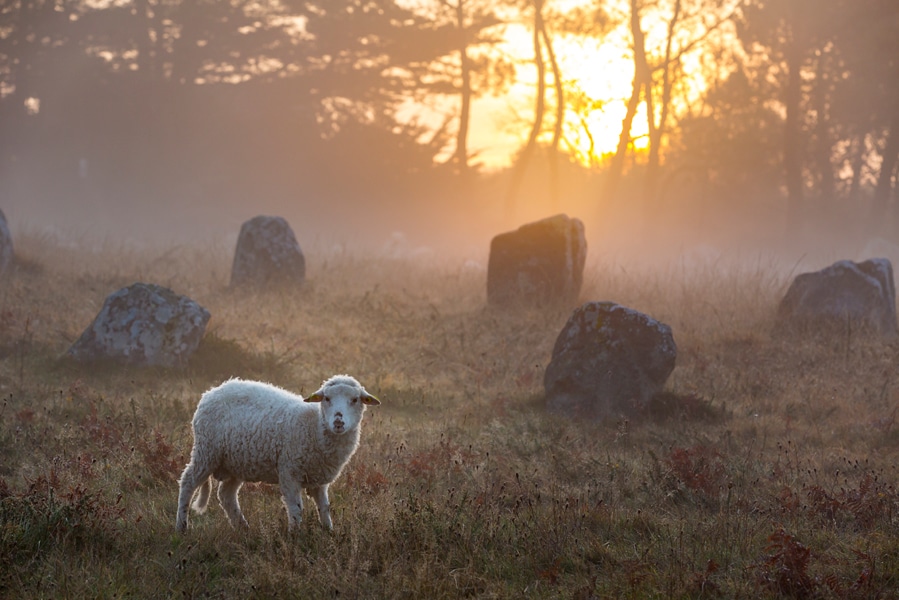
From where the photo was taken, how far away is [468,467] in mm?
8164

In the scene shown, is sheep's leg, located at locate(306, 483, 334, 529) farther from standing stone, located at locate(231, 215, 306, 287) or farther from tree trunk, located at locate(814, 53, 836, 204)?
tree trunk, located at locate(814, 53, 836, 204)

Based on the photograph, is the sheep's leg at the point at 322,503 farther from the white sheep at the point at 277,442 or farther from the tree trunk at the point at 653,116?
the tree trunk at the point at 653,116

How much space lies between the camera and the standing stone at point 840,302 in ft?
47.1

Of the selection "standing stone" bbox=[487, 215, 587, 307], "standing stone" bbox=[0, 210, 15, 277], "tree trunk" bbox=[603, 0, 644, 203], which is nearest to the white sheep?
"standing stone" bbox=[487, 215, 587, 307]

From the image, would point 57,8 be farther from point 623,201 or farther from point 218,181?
point 623,201


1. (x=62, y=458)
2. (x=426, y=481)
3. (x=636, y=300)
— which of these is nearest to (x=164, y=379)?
(x=62, y=458)

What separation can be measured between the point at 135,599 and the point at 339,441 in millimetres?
1861

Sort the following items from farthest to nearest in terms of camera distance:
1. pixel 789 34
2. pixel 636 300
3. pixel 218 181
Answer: pixel 218 181, pixel 789 34, pixel 636 300

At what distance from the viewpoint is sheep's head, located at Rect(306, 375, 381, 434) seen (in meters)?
6.06

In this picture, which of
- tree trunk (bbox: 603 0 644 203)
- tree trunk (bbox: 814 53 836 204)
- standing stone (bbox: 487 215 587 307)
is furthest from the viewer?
tree trunk (bbox: 814 53 836 204)

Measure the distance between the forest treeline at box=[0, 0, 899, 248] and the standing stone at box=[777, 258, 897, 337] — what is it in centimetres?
1679

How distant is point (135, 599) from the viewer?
16.6 ft

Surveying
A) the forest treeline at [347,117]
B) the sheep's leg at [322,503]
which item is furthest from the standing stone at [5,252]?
the forest treeline at [347,117]

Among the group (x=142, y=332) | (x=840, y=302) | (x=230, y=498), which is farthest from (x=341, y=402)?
(x=840, y=302)
